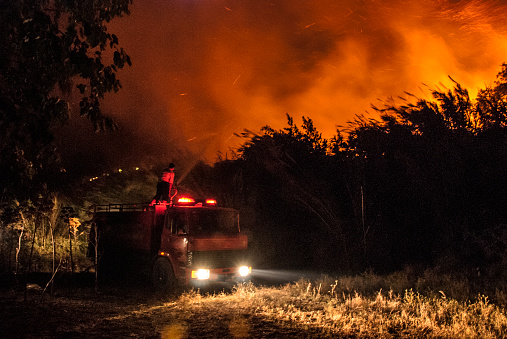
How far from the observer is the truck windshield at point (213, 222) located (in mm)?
12703

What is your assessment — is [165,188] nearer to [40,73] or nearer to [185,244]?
[185,244]

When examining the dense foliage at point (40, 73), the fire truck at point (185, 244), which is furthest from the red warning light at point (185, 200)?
the dense foliage at point (40, 73)

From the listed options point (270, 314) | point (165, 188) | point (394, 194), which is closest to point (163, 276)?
point (165, 188)

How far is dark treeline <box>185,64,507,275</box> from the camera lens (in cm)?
1576

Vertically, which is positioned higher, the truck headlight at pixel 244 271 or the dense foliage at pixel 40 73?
the dense foliage at pixel 40 73

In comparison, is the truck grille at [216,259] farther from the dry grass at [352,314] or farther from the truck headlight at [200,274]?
the dry grass at [352,314]

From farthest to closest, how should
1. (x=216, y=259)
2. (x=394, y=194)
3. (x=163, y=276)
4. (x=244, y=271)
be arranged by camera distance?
1. (x=394, y=194)
2. (x=244, y=271)
3. (x=163, y=276)
4. (x=216, y=259)

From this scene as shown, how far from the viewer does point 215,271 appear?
12.3 metres

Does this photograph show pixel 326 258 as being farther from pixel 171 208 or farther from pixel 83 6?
pixel 83 6

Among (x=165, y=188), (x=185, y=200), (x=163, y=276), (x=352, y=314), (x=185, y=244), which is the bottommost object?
(x=352, y=314)

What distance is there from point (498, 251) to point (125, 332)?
12.0 m

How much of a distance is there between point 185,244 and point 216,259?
3.10 feet

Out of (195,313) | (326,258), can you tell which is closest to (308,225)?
(326,258)

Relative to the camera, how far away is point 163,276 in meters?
12.8
